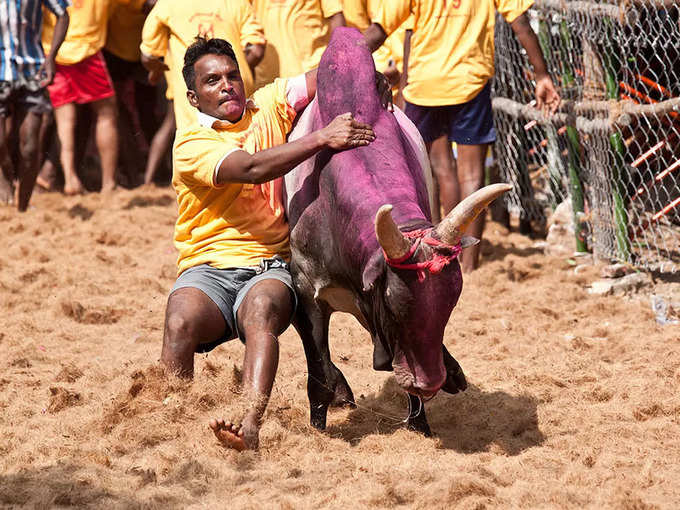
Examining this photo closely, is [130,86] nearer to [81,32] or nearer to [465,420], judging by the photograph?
[81,32]

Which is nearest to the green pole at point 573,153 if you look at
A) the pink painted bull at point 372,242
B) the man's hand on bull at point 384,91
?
the pink painted bull at point 372,242

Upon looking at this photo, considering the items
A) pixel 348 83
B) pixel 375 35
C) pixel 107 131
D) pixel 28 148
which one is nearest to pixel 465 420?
pixel 348 83

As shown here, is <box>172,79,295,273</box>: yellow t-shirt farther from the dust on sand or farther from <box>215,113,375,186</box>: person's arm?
the dust on sand

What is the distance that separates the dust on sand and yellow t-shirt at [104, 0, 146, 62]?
3434 millimetres

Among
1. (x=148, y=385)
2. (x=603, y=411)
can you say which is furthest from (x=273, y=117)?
(x=603, y=411)

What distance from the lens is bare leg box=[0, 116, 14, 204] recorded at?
27.7 ft

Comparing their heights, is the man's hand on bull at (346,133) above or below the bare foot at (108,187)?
above

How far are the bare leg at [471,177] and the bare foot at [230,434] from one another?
3.41 metres

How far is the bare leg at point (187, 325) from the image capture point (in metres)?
4.09

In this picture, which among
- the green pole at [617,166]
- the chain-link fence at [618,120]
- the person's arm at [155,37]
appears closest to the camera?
the chain-link fence at [618,120]

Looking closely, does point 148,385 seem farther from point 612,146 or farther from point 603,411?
point 612,146

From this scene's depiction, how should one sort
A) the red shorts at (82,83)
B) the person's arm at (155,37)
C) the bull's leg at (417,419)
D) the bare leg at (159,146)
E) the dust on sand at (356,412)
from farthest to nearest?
the bare leg at (159,146)
the red shorts at (82,83)
the person's arm at (155,37)
the bull's leg at (417,419)
the dust on sand at (356,412)

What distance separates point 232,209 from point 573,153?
3.51 m

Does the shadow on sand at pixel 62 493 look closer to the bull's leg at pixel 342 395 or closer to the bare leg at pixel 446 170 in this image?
the bull's leg at pixel 342 395
